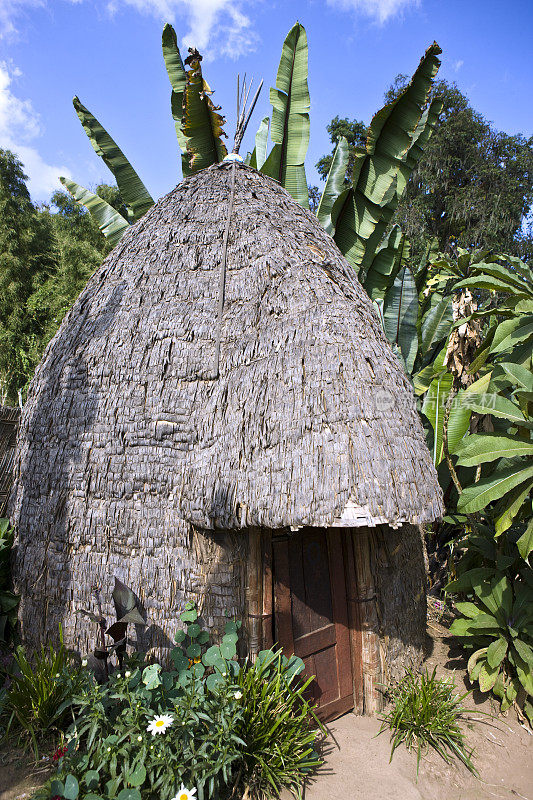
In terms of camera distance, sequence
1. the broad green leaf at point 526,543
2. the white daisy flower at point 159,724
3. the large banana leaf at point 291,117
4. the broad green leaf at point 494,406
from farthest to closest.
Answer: the large banana leaf at point 291,117 → the broad green leaf at point 494,406 → the broad green leaf at point 526,543 → the white daisy flower at point 159,724

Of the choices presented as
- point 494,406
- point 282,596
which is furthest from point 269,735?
point 494,406

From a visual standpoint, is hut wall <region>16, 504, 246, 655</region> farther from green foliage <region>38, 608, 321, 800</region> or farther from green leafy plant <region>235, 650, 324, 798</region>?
green leafy plant <region>235, 650, 324, 798</region>

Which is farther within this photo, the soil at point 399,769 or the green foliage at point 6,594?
the green foliage at point 6,594

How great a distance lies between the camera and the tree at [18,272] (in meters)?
14.5

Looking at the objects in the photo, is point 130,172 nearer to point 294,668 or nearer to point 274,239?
point 274,239

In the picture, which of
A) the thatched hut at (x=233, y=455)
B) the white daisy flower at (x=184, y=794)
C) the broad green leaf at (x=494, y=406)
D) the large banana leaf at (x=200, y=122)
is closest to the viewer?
the white daisy flower at (x=184, y=794)

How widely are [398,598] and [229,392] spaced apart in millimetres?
2319

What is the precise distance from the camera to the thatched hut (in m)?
3.19

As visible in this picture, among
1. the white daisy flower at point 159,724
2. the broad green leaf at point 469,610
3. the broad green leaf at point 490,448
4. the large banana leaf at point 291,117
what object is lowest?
the white daisy flower at point 159,724

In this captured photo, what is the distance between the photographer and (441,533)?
6422 mm

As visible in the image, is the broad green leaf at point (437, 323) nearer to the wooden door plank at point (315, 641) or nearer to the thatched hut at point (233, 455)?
the thatched hut at point (233, 455)

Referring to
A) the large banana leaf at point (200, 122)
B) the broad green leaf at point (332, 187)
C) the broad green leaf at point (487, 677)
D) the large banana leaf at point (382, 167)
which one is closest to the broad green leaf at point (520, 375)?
the broad green leaf at point (487, 677)

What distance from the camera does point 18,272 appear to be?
15281 millimetres

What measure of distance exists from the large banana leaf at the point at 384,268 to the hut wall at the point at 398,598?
3.64 meters
